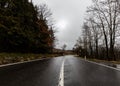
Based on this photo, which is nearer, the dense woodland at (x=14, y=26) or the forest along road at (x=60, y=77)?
the forest along road at (x=60, y=77)

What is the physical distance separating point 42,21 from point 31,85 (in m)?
52.0

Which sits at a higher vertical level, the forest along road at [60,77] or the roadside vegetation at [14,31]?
the roadside vegetation at [14,31]

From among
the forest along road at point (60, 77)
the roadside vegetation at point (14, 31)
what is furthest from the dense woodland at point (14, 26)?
the forest along road at point (60, 77)

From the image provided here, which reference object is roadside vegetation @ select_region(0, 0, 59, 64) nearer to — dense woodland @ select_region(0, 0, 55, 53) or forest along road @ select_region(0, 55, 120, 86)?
dense woodland @ select_region(0, 0, 55, 53)

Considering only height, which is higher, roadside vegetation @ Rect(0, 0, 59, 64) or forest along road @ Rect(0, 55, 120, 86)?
Answer: roadside vegetation @ Rect(0, 0, 59, 64)

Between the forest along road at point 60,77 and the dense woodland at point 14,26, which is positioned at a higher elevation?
the dense woodland at point 14,26

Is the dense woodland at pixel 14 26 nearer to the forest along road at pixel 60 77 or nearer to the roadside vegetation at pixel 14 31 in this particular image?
the roadside vegetation at pixel 14 31

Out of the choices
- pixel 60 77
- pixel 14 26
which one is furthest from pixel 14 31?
pixel 60 77

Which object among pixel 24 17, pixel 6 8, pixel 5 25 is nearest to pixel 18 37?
pixel 5 25

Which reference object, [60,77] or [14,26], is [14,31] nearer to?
[14,26]

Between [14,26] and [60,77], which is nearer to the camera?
Answer: [60,77]

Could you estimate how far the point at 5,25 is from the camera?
110 feet

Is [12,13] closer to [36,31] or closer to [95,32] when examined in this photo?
[36,31]

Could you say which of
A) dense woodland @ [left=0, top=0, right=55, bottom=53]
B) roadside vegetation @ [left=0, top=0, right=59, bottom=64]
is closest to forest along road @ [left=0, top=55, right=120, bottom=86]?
roadside vegetation @ [left=0, top=0, right=59, bottom=64]
